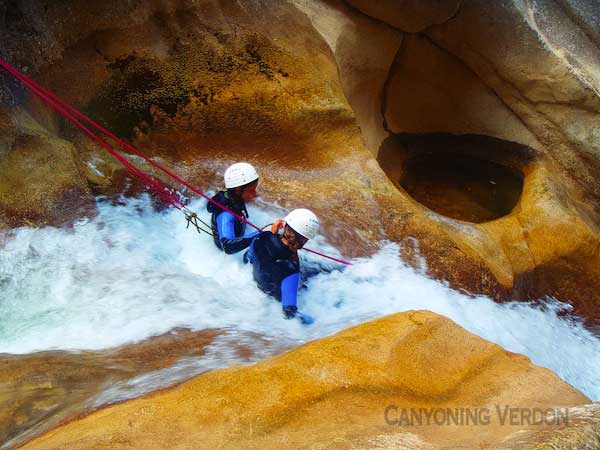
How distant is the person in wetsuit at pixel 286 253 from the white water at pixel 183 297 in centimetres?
18

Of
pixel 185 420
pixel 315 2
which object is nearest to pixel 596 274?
pixel 315 2

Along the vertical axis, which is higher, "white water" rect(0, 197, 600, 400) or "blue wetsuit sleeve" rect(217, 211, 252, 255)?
"blue wetsuit sleeve" rect(217, 211, 252, 255)

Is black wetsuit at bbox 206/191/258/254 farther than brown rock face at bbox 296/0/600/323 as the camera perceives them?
No

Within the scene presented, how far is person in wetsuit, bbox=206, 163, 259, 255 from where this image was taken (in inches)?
170

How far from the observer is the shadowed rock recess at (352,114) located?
4.75 meters

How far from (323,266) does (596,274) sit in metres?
2.91

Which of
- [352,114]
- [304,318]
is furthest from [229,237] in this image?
[352,114]

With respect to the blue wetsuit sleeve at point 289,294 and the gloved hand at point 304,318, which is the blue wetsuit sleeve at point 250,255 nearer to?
the blue wetsuit sleeve at point 289,294

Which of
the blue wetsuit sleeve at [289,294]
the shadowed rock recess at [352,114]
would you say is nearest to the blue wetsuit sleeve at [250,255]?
the blue wetsuit sleeve at [289,294]

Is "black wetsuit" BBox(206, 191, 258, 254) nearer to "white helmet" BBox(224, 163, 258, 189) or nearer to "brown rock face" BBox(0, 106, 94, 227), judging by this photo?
"white helmet" BBox(224, 163, 258, 189)

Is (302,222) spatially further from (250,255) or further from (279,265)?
(250,255)

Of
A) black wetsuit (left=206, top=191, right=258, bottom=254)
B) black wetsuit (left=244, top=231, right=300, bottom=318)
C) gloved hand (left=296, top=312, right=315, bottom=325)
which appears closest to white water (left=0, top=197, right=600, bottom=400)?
gloved hand (left=296, top=312, right=315, bottom=325)

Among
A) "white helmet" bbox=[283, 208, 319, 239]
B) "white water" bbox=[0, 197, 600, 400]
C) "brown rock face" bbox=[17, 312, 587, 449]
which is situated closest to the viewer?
"brown rock face" bbox=[17, 312, 587, 449]

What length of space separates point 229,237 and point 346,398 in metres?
2.14
